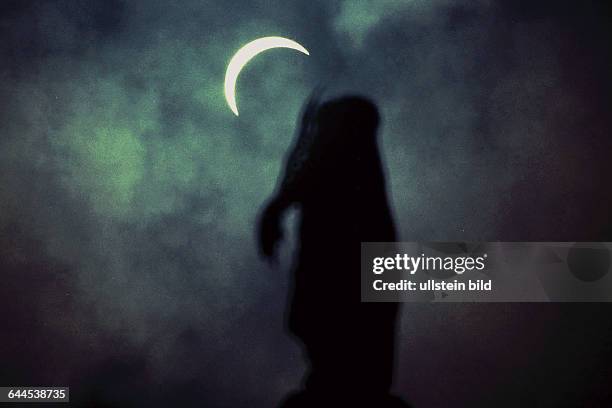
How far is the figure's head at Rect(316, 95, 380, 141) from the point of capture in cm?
299

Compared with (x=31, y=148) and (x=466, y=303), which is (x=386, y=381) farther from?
(x=31, y=148)

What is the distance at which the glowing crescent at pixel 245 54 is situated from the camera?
117 inches

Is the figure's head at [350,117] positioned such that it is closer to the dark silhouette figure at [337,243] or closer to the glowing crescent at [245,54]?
the dark silhouette figure at [337,243]

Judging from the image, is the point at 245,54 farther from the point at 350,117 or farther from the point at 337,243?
the point at 337,243

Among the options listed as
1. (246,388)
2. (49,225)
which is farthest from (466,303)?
(49,225)

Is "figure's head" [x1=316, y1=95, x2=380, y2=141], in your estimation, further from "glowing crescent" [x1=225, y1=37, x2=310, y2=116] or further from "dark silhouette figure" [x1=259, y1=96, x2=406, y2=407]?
"glowing crescent" [x1=225, y1=37, x2=310, y2=116]

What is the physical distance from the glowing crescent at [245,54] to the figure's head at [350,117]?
376 millimetres

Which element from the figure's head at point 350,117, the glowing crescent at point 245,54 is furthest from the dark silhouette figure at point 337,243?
the glowing crescent at point 245,54

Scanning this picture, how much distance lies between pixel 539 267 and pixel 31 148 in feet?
8.95

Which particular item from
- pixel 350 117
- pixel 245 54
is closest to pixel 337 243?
pixel 350 117

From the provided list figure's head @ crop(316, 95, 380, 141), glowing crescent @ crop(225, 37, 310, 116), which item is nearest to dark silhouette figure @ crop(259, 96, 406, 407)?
figure's head @ crop(316, 95, 380, 141)

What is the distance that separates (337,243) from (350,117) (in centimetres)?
67

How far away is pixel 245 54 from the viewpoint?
2.98m

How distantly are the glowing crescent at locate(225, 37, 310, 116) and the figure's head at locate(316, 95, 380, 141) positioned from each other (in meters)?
0.38
